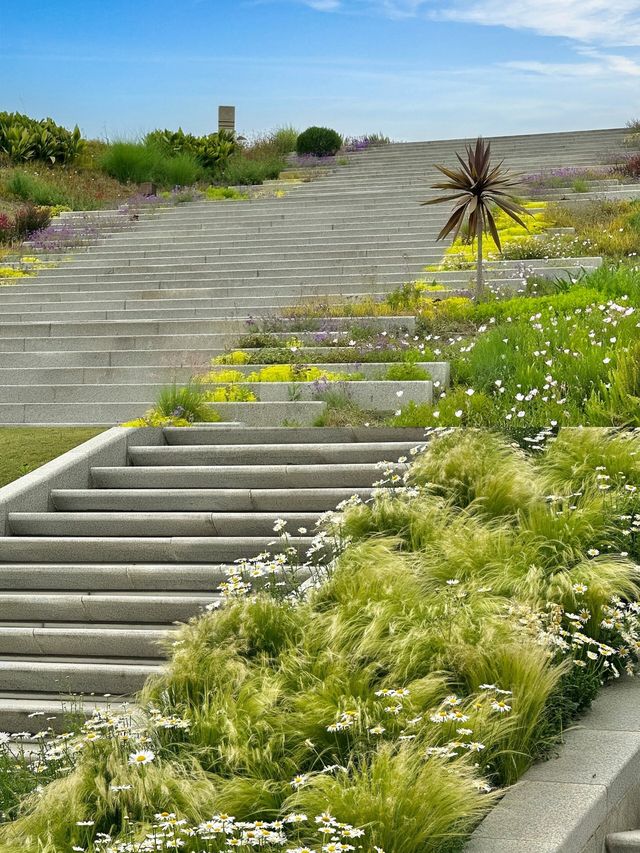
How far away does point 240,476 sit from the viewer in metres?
8.30

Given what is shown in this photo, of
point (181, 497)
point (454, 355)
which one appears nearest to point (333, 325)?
point (454, 355)

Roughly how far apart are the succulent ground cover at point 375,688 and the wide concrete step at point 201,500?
1.17 m

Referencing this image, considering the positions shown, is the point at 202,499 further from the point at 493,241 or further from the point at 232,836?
the point at 493,241

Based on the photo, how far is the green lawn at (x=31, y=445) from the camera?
8.98 meters

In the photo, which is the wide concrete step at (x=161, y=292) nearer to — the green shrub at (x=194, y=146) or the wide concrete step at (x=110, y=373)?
the wide concrete step at (x=110, y=373)

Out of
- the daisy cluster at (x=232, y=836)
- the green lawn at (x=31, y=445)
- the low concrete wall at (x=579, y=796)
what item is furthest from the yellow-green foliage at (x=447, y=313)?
the daisy cluster at (x=232, y=836)

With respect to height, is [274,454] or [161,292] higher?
[161,292]

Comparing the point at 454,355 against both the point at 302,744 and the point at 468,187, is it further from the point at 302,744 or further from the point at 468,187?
the point at 302,744

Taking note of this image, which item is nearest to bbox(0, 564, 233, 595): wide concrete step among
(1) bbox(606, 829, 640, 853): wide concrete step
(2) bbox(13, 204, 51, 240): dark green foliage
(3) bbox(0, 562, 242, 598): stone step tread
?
(3) bbox(0, 562, 242, 598): stone step tread

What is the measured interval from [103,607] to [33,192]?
18.0 meters

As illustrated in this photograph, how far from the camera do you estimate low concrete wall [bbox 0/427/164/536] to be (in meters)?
8.07

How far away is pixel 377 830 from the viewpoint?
3.35 metres

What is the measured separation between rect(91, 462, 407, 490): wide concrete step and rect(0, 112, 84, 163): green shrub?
19.1 meters

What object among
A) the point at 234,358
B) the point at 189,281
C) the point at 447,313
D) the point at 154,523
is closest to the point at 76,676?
the point at 154,523
